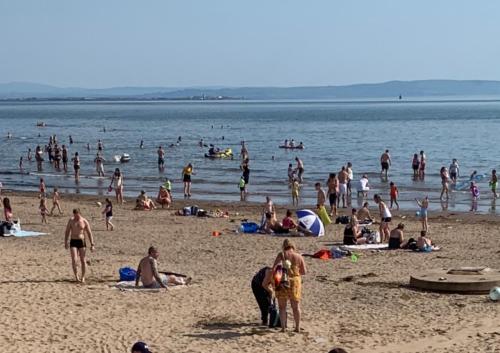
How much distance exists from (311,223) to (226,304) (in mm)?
8399

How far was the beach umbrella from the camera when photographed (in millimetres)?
22578

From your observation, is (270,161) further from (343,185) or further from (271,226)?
(271,226)

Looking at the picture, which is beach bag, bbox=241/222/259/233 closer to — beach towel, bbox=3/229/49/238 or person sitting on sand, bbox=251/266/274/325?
beach towel, bbox=3/229/49/238

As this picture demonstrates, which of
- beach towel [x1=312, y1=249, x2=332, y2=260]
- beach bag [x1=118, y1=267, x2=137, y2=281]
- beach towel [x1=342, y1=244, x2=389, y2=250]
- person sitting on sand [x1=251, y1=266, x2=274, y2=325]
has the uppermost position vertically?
person sitting on sand [x1=251, y1=266, x2=274, y2=325]

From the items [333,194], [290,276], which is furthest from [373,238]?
[290,276]

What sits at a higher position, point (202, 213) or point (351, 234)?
point (351, 234)

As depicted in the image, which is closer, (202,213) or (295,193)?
(202,213)

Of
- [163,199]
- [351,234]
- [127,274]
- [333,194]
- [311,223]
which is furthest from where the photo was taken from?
[163,199]

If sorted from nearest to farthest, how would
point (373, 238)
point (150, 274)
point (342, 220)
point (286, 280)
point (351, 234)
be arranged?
point (286, 280)
point (150, 274)
point (351, 234)
point (373, 238)
point (342, 220)

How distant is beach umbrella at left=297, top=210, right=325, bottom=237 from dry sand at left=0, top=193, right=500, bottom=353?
0.57m

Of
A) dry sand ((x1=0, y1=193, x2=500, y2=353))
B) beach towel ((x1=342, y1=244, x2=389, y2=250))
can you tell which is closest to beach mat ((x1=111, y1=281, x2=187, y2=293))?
dry sand ((x1=0, y1=193, x2=500, y2=353))

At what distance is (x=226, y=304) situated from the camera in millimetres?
14461

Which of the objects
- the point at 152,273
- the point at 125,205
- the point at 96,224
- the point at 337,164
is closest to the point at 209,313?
the point at 152,273

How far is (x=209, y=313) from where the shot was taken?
45.4 feet
